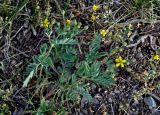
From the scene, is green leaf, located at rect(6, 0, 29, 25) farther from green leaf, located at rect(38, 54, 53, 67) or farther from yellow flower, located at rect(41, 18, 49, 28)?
green leaf, located at rect(38, 54, 53, 67)

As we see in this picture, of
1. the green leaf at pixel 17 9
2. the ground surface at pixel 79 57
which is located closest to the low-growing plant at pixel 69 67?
the ground surface at pixel 79 57

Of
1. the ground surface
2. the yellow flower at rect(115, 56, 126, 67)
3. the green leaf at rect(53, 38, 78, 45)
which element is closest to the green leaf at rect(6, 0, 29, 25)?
the ground surface

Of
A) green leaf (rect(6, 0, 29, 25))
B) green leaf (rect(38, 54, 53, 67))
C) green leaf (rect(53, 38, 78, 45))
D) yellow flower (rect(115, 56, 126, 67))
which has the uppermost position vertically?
green leaf (rect(6, 0, 29, 25))

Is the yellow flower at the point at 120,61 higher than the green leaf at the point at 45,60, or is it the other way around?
the green leaf at the point at 45,60

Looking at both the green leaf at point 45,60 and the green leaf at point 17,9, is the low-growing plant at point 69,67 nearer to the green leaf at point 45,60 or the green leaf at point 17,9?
the green leaf at point 45,60

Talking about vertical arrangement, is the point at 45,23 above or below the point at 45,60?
above

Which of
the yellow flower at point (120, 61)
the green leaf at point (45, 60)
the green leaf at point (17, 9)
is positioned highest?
the green leaf at point (17, 9)

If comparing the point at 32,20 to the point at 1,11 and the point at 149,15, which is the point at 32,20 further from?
the point at 149,15

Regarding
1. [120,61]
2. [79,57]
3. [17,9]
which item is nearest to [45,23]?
[17,9]

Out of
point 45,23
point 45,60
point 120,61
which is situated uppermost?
point 45,23

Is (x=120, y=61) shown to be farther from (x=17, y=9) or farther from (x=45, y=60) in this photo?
(x=17, y=9)

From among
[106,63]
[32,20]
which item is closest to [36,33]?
[32,20]
